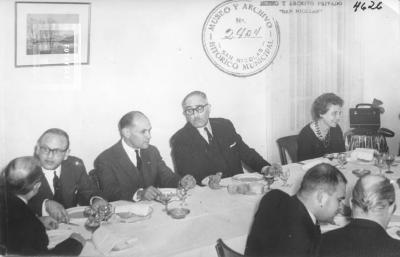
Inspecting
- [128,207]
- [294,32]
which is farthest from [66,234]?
[294,32]

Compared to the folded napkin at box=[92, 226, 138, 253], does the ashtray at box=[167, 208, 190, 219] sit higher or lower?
higher

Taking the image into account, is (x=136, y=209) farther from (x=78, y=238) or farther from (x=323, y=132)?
(x=323, y=132)

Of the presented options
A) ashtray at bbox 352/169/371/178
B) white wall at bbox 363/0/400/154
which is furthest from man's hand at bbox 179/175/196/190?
white wall at bbox 363/0/400/154

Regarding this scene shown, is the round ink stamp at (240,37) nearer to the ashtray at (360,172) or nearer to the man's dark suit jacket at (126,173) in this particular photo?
the man's dark suit jacket at (126,173)

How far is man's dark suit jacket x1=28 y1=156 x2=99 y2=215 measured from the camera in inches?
86.4

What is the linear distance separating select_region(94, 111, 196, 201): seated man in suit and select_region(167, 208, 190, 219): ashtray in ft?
1.86

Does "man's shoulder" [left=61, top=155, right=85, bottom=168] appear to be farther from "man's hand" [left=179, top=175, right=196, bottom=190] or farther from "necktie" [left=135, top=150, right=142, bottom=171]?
"man's hand" [left=179, top=175, right=196, bottom=190]

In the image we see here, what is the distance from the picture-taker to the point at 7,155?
2.18 meters

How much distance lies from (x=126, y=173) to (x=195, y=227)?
0.88 meters

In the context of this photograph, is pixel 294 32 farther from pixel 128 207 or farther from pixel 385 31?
pixel 128 207

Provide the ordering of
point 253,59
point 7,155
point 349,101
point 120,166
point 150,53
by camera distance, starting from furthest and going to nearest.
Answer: point 349,101, point 253,59, point 150,53, point 120,166, point 7,155

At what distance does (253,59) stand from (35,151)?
5.46 ft

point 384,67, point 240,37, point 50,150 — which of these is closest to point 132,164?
point 50,150

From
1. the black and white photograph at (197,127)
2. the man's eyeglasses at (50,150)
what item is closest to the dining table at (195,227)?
the black and white photograph at (197,127)
